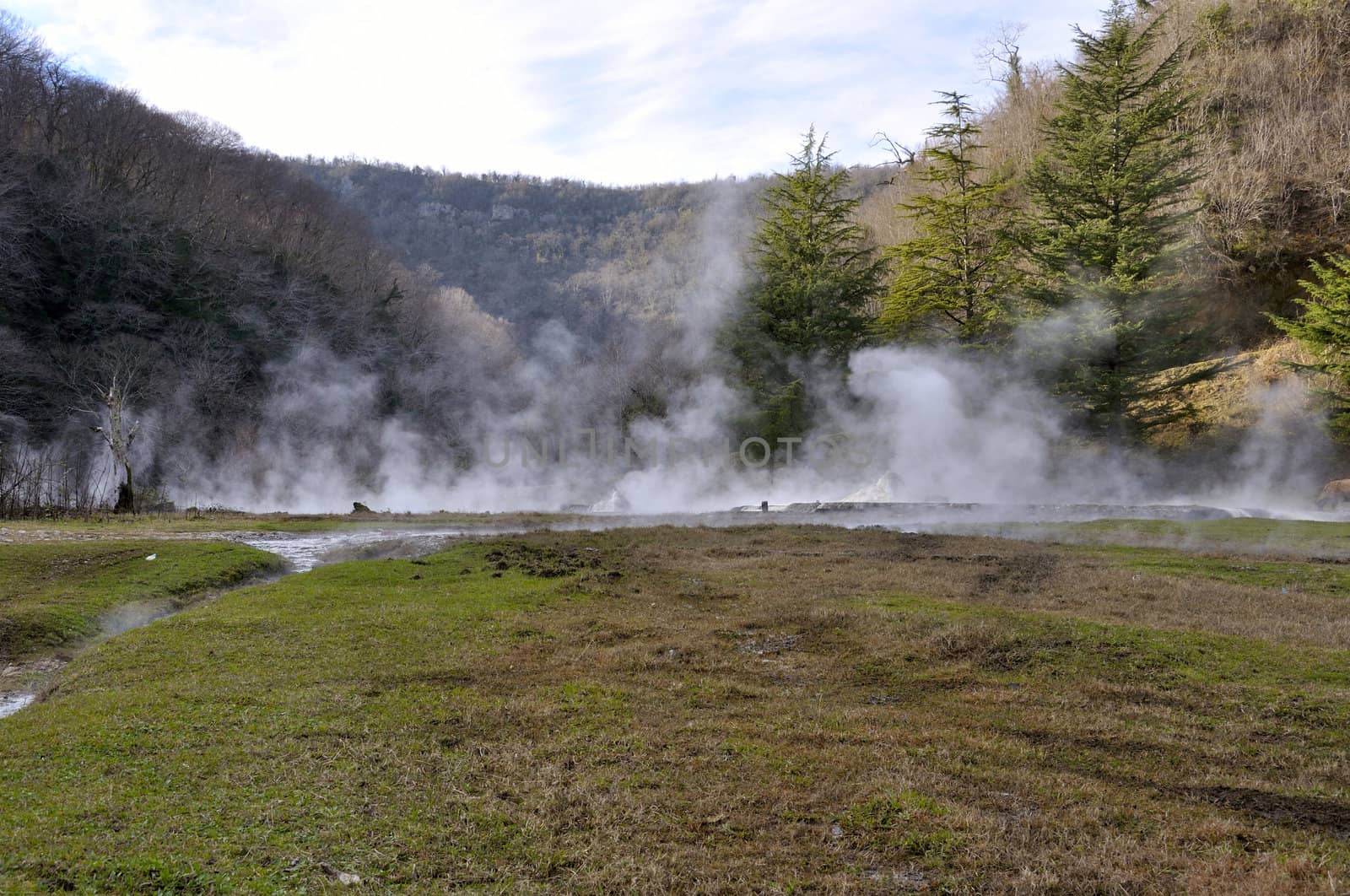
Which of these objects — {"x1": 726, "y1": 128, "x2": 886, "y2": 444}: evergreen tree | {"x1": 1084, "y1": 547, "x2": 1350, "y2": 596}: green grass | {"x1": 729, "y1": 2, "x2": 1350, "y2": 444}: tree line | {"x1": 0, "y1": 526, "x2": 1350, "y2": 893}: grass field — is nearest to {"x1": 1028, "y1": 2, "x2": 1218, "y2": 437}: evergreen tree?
{"x1": 729, "y1": 2, "x2": 1350, "y2": 444}: tree line

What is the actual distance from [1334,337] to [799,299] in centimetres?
1899

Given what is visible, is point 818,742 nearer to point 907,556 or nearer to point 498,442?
point 907,556

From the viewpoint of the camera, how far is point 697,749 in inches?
243

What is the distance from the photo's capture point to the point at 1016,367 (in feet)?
106

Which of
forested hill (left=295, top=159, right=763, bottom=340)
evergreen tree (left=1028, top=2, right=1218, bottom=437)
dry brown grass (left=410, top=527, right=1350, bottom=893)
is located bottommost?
dry brown grass (left=410, top=527, right=1350, bottom=893)

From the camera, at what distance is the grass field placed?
176 inches

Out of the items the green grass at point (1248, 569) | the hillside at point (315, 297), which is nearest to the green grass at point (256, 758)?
the green grass at point (1248, 569)

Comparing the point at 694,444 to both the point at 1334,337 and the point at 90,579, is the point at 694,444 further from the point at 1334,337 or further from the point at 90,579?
the point at 90,579

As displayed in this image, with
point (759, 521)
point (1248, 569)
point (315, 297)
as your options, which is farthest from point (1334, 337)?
point (315, 297)

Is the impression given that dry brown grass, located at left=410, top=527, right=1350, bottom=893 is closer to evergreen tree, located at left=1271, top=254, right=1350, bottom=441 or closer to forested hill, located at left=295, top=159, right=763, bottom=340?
evergreen tree, located at left=1271, top=254, right=1350, bottom=441

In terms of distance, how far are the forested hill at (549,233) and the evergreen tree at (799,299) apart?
54.4 m

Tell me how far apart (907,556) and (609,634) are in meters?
7.70

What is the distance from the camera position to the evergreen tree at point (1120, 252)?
29469mm

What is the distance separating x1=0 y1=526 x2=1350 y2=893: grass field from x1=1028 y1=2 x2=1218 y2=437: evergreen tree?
2023 cm
